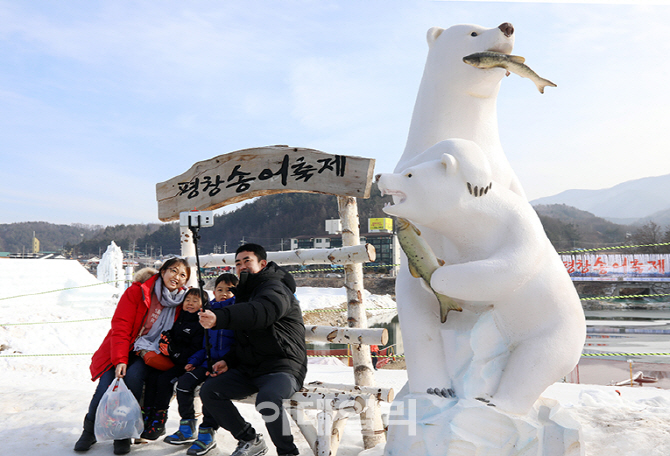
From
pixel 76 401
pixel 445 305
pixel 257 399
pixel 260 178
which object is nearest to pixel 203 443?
pixel 257 399

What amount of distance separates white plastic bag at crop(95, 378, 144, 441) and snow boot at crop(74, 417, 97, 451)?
186 mm

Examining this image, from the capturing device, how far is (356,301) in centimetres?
377

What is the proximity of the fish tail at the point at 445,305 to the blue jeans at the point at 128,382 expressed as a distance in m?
1.94

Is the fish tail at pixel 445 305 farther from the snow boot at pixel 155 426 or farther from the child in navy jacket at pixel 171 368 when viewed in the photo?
the snow boot at pixel 155 426

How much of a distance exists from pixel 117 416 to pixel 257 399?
0.89 m

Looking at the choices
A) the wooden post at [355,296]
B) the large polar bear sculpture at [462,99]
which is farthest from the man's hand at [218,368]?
the large polar bear sculpture at [462,99]

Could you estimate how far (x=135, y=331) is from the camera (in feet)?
10.2

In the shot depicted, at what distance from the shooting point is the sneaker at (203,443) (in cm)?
279

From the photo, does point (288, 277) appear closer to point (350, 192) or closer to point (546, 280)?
point (350, 192)

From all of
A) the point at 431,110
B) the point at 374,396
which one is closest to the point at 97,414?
the point at 374,396

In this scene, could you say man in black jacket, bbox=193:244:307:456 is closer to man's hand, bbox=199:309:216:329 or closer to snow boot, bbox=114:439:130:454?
man's hand, bbox=199:309:216:329

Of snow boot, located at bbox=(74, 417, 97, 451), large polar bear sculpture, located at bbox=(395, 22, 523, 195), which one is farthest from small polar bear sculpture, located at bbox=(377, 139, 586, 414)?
snow boot, located at bbox=(74, 417, 97, 451)

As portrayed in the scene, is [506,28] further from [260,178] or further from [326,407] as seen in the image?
[260,178]

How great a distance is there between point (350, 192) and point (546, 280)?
6.21 feet
